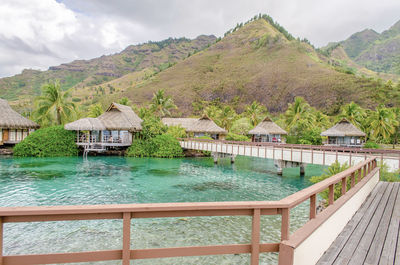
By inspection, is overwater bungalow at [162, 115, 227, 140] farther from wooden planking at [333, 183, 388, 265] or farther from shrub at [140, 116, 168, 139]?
wooden planking at [333, 183, 388, 265]

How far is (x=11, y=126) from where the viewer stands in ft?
100

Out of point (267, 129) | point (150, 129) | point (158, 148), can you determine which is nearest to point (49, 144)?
point (150, 129)

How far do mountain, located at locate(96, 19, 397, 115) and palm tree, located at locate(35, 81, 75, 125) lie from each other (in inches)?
1956

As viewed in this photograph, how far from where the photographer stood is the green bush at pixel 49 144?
27.7 metres

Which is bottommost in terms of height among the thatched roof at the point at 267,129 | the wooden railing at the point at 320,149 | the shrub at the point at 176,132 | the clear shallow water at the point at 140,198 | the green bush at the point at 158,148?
the clear shallow water at the point at 140,198

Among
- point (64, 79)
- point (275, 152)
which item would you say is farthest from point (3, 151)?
point (64, 79)

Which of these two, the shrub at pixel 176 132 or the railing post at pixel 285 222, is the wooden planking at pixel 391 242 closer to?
the railing post at pixel 285 222

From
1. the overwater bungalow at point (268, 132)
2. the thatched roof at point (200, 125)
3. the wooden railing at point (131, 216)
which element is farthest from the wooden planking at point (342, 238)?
the overwater bungalow at point (268, 132)

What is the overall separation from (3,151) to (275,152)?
3006 centimetres

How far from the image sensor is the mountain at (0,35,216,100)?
116250 millimetres

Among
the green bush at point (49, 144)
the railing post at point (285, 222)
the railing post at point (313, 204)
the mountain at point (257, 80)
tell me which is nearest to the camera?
the railing post at point (285, 222)

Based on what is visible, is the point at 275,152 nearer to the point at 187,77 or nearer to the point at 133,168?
the point at 133,168

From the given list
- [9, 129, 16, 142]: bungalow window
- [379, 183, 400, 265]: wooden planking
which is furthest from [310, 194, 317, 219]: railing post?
[9, 129, 16, 142]: bungalow window

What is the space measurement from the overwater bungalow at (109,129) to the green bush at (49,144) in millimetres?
1166
